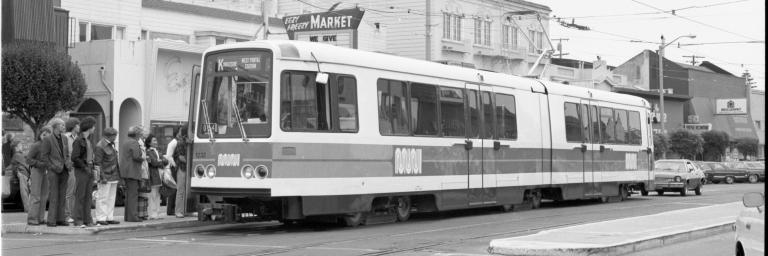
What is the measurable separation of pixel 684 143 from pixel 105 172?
53.2 metres

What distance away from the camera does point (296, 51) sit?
1405 cm

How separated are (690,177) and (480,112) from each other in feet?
53.1

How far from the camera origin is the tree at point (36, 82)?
78.0 ft

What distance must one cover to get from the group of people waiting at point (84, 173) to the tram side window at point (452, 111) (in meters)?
4.95

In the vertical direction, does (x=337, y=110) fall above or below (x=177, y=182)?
above

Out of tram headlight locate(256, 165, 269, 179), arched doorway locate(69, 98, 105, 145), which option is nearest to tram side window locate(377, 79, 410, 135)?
tram headlight locate(256, 165, 269, 179)

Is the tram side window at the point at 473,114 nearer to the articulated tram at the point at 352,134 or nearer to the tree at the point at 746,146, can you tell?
the articulated tram at the point at 352,134

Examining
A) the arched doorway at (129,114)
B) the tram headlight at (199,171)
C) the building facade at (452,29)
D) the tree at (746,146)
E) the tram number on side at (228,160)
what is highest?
the building facade at (452,29)

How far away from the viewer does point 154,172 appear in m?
15.9

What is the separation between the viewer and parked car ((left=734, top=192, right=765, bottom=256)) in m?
6.69

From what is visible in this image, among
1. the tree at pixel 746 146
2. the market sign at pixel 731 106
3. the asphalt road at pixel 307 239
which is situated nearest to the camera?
the asphalt road at pixel 307 239

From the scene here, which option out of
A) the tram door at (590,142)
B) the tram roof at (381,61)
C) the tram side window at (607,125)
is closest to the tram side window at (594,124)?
the tram door at (590,142)

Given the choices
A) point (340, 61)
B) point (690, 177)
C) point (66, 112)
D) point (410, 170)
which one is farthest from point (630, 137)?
point (66, 112)

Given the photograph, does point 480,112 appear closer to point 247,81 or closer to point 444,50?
point 247,81
